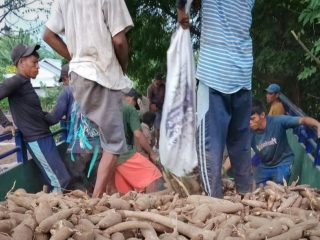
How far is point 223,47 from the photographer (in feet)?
9.88

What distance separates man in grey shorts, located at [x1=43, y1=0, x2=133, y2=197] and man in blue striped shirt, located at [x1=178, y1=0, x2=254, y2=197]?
0.44 metres

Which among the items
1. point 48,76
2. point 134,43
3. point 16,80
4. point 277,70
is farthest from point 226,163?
point 48,76

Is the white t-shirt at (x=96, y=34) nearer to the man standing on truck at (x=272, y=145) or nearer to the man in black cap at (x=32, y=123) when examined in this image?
the man in black cap at (x=32, y=123)

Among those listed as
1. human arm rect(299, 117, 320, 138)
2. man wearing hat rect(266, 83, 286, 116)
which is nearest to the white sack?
human arm rect(299, 117, 320, 138)

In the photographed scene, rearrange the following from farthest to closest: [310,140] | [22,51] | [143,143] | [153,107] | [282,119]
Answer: [153,107], [143,143], [282,119], [22,51], [310,140]

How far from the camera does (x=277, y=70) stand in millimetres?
6820

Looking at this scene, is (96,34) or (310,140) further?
(310,140)

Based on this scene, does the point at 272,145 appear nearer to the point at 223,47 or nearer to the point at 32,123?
the point at 223,47

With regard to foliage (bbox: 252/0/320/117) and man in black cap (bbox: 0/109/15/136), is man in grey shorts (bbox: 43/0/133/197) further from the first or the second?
Result: foliage (bbox: 252/0/320/117)

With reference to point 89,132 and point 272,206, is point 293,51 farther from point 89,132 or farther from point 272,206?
point 272,206

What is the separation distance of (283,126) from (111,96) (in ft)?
6.16

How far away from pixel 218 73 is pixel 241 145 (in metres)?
0.49

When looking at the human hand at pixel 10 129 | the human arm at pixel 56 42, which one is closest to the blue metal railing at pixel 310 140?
the human arm at pixel 56 42

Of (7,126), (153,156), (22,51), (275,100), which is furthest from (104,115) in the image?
(275,100)
